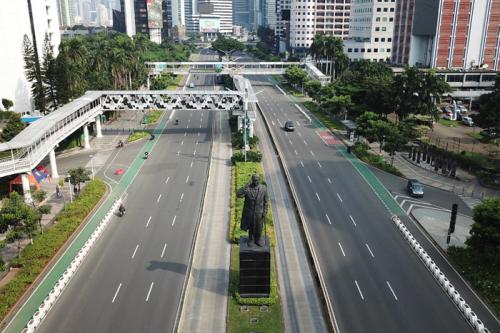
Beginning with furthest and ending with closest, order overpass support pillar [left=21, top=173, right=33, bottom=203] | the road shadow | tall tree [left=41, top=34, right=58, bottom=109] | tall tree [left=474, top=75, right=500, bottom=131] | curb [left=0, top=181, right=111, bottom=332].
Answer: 1. tall tree [left=41, top=34, right=58, bottom=109]
2. tall tree [left=474, top=75, right=500, bottom=131]
3. overpass support pillar [left=21, top=173, right=33, bottom=203]
4. the road shadow
5. curb [left=0, top=181, right=111, bottom=332]

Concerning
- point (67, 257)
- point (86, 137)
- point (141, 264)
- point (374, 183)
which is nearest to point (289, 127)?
point (374, 183)

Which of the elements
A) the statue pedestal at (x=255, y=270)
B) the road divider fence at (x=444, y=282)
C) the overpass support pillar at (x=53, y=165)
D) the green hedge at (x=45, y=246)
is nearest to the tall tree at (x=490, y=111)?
the road divider fence at (x=444, y=282)

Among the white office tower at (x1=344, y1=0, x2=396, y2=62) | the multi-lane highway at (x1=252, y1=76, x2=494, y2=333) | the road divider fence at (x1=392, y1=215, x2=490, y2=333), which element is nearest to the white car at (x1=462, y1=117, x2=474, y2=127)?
the multi-lane highway at (x1=252, y1=76, x2=494, y2=333)

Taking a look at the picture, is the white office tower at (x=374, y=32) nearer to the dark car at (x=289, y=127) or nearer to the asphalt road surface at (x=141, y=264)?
the dark car at (x=289, y=127)

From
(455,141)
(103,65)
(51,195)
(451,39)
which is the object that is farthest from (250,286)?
(451,39)

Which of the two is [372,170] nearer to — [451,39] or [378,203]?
[378,203]

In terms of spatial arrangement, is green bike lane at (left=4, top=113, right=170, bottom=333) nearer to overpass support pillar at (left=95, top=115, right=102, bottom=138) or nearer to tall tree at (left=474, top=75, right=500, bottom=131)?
overpass support pillar at (left=95, top=115, right=102, bottom=138)

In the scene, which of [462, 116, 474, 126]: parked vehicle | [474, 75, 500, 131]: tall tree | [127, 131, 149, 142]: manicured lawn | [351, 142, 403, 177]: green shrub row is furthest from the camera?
[462, 116, 474, 126]: parked vehicle

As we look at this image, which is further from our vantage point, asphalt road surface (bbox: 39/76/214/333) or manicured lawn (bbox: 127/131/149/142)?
manicured lawn (bbox: 127/131/149/142)
